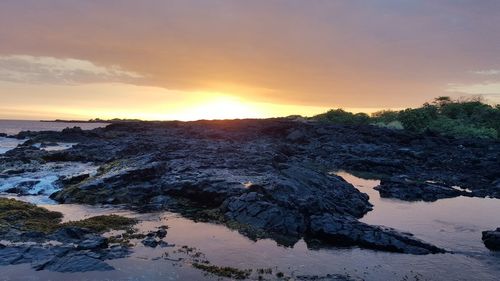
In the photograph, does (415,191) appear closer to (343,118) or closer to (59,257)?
(59,257)

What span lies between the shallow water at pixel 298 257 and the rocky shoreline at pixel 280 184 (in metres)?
1.71

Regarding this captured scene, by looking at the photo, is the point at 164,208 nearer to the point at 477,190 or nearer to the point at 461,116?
the point at 477,190

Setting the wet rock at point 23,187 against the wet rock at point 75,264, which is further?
the wet rock at point 23,187

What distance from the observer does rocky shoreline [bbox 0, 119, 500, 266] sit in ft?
90.4

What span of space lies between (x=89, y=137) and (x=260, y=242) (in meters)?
85.3

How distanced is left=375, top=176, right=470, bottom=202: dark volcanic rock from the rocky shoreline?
0.10 metres

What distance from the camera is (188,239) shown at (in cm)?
2550

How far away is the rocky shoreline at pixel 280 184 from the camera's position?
27562 millimetres

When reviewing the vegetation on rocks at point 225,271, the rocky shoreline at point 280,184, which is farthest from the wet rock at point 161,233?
the vegetation on rocks at point 225,271

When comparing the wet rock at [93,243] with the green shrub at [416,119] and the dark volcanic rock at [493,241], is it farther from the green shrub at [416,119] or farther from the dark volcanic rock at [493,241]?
the green shrub at [416,119]

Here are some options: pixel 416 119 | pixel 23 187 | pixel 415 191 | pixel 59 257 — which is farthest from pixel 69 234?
pixel 416 119

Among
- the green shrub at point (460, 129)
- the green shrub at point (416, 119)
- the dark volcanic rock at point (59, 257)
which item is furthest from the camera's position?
the green shrub at point (416, 119)

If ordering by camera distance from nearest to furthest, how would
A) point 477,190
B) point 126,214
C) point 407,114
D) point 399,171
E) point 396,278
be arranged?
point 396,278
point 126,214
point 477,190
point 399,171
point 407,114

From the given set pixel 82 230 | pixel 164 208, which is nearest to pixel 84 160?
pixel 164 208
